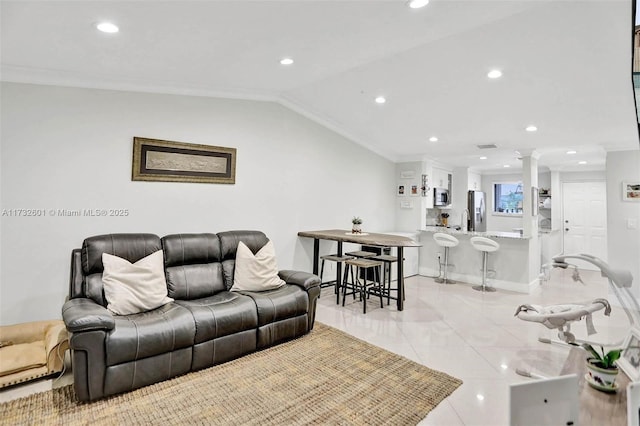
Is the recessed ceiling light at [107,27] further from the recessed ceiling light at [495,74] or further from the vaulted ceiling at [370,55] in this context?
the recessed ceiling light at [495,74]

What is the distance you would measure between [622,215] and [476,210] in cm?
307

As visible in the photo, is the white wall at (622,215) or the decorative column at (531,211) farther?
the decorative column at (531,211)

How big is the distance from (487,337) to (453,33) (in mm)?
2925

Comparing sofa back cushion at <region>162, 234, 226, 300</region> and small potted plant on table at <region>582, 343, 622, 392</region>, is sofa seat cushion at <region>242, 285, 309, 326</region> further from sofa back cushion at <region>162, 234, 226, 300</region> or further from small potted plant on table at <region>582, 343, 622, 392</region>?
small potted plant on table at <region>582, 343, 622, 392</region>

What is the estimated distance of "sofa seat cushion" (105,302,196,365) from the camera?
2.29m

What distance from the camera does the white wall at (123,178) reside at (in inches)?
117

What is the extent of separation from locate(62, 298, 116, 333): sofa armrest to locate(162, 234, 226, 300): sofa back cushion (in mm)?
837

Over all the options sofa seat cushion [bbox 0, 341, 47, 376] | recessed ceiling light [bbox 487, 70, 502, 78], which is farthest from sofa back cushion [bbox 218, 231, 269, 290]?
recessed ceiling light [bbox 487, 70, 502, 78]

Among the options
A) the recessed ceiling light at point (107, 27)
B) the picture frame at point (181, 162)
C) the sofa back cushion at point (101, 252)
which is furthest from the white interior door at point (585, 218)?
the recessed ceiling light at point (107, 27)

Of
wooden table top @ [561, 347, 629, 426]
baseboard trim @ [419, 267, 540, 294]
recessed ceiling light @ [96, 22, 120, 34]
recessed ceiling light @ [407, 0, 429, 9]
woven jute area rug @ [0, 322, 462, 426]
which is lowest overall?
woven jute area rug @ [0, 322, 462, 426]

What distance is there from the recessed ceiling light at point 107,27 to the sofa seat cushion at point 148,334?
2100 millimetres

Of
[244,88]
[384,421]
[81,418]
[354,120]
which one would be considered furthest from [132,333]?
[354,120]

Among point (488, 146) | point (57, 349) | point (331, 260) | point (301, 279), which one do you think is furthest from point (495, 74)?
point (57, 349)

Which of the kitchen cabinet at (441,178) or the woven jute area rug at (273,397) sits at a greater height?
the kitchen cabinet at (441,178)
